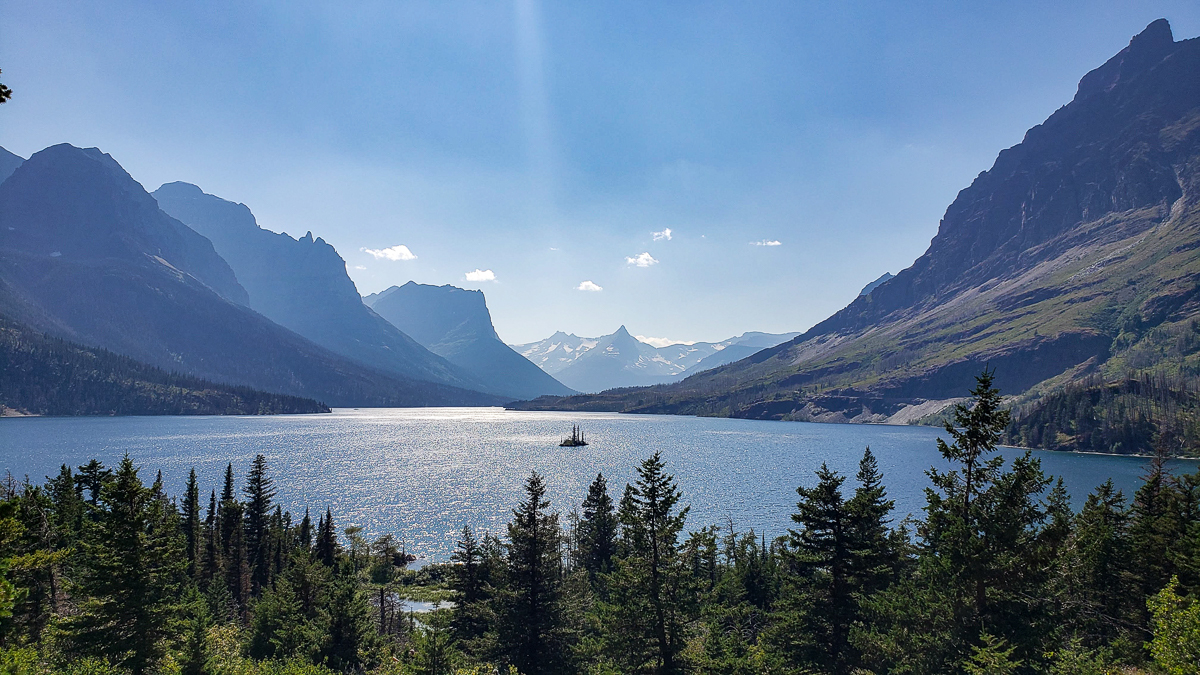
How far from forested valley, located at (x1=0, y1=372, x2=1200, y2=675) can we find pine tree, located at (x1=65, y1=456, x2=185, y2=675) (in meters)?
0.08

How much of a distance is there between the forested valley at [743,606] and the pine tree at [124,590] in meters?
0.08

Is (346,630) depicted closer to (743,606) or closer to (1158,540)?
(743,606)

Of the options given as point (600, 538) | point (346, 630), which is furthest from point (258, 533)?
point (346, 630)

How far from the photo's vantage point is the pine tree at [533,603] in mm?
34844

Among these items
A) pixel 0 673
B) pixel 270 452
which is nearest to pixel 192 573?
pixel 0 673

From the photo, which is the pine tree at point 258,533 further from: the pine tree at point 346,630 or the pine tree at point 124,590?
the pine tree at point 124,590

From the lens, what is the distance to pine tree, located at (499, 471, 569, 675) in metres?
34.8

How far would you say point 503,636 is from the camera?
35156 millimetres

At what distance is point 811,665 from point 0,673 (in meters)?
33.1

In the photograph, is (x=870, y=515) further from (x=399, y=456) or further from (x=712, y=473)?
(x=399, y=456)

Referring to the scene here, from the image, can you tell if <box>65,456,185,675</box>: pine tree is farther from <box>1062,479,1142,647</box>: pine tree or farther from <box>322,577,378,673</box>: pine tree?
<box>1062,479,1142,647</box>: pine tree

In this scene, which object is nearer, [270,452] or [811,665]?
[811,665]

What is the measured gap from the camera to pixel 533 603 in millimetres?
35312

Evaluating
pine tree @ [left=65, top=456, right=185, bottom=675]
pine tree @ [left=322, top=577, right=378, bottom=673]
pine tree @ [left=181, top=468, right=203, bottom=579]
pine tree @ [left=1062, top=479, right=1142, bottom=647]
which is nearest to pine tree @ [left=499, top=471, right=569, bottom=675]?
pine tree @ [left=322, top=577, right=378, bottom=673]
